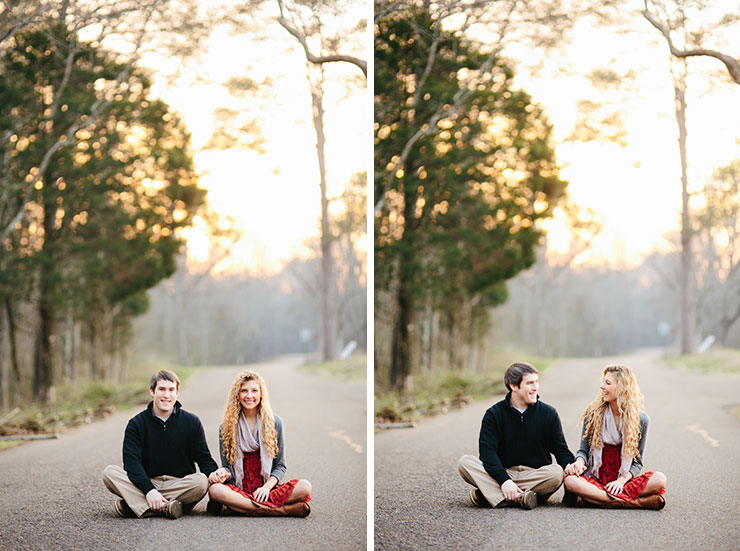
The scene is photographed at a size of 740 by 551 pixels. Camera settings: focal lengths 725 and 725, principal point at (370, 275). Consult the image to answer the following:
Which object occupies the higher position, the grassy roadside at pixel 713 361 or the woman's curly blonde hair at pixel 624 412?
the grassy roadside at pixel 713 361

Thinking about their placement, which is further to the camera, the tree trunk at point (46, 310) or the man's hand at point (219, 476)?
the tree trunk at point (46, 310)

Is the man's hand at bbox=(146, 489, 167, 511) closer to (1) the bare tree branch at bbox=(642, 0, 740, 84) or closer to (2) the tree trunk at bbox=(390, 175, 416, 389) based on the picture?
(2) the tree trunk at bbox=(390, 175, 416, 389)

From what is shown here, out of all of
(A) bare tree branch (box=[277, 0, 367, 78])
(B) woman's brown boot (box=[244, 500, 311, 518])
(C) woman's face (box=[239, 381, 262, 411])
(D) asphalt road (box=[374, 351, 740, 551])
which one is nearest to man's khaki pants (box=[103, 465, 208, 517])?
(B) woman's brown boot (box=[244, 500, 311, 518])

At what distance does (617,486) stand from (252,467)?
6.91 feet

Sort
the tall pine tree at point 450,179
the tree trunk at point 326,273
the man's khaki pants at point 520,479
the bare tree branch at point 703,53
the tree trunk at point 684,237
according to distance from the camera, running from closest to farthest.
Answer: the man's khaki pants at point 520,479 → the bare tree branch at point 703,53 → the tree trunk at point 684,237 → the tall pine tree at point 450,179 → the tree trunk at point 326,273

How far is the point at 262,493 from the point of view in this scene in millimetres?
4234

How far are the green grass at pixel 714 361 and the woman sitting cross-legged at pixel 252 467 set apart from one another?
2.62 meters

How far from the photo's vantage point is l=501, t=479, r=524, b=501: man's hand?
4.14m

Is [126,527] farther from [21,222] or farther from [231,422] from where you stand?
[21,222]

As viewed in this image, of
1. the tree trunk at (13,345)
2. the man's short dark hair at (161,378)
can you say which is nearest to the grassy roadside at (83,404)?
the tree trunk at (13,345)

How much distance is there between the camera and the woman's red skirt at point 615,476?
4.13m

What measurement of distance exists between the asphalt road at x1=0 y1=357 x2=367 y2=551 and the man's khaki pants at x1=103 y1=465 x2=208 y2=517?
0.11m

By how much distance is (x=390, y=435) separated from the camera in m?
4.95

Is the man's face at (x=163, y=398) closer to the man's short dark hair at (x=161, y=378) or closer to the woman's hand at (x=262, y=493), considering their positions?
the man's short dark hair at (x=161, y=378)
